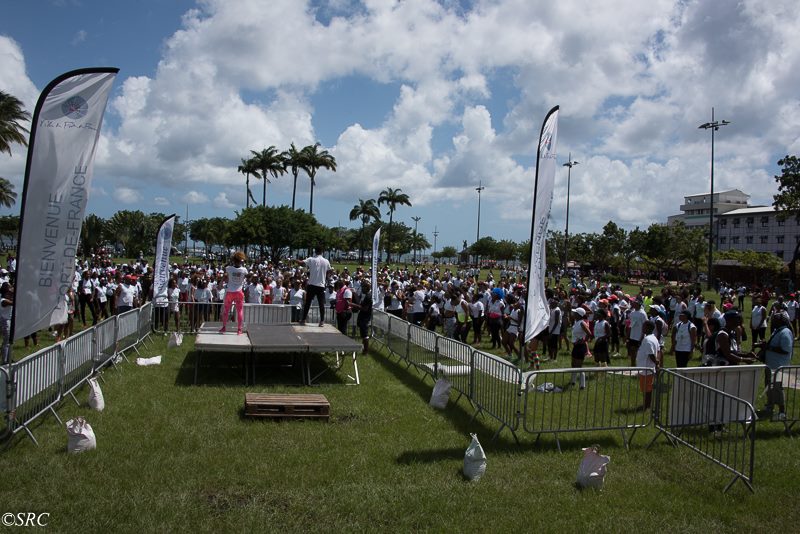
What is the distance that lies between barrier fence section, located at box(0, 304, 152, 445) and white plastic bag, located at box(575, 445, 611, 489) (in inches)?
251

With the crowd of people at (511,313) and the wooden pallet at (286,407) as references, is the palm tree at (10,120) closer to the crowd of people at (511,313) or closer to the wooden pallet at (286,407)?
the crowd of people at (511,313)

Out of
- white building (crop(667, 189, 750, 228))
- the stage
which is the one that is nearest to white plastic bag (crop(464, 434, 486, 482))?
the stage

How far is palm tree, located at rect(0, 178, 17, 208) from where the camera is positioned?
174 ft

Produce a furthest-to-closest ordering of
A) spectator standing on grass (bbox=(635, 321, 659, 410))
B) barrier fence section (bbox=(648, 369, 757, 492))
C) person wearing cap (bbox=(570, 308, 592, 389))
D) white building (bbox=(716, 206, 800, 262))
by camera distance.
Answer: white building (bbox=(716, 206, 800, 262)) < person wearing cap (bbox=(570, 308, 592, 389)) < spectator standing on grass (bbox=(635, 321, 659, 410)) < barrier fence section (bbox=(648, 369, 757, 492))

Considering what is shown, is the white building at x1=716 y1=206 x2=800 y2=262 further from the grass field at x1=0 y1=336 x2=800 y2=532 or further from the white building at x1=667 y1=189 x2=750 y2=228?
the grass field at x1=0 y1=336 x2=800 y2=532

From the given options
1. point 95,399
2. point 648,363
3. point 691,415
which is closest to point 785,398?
point 648,363

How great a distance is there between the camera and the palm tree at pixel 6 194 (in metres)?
53.1

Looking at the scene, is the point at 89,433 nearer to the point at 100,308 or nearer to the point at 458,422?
the point at 458,422

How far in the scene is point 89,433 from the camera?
689 cm

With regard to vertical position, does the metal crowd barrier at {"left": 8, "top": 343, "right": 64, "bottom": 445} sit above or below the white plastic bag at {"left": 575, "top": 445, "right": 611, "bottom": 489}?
above

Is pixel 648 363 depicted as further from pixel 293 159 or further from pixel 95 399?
pixel 293 159

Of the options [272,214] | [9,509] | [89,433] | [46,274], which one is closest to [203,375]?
[89,433]

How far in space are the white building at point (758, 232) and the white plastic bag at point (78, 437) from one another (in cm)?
9232

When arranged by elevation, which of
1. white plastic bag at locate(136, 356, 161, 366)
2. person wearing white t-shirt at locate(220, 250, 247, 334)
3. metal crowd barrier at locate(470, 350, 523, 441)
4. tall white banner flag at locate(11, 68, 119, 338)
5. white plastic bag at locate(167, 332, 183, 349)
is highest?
tall white banner flag at locate(11, 68, 119, 338)
